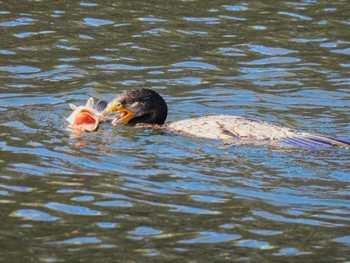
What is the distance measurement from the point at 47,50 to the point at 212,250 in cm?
775

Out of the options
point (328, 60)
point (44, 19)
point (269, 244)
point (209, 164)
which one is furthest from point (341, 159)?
point (44, 19)

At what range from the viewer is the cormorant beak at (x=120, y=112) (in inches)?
452

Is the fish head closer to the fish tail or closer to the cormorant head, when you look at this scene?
the cormorant head

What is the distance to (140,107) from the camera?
1144 centimetres

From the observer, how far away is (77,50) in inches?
568

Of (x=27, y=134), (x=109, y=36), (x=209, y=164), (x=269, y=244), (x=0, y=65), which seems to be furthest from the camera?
(x=109, y=36)

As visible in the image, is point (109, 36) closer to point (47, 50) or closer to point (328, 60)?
point (47, 50)

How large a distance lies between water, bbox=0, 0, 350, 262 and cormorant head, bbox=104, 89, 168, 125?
400 millimetres

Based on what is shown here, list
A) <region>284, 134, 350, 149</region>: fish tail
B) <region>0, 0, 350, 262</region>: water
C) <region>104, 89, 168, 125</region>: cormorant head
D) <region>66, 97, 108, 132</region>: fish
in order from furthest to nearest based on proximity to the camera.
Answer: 1. <region>104, 89, 168, 125</region>: cormorant head
2. <region>66, 97, 108, 132</region>: fish
3. <region>284, 134, 350, 149</region>: fish tail
4. <region>0, 0, 350, 262</region>: water

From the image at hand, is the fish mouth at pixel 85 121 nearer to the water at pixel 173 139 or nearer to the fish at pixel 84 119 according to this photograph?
the fish at pixel 84 119

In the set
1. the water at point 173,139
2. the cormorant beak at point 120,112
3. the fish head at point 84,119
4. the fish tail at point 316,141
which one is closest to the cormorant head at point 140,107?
the cormorant beak at point 120,112

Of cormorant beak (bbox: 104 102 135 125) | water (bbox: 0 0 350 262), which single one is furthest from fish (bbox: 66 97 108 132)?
cormorant beak (bbox: 104 102 135 125)

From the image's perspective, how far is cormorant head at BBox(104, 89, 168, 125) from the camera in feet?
37.4

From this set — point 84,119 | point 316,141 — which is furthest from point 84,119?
point 316,141
